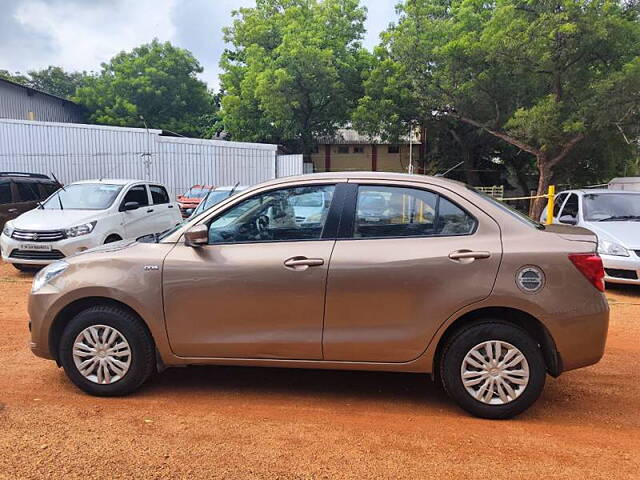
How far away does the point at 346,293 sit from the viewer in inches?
135

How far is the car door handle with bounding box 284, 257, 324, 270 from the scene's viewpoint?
3455 millimetres

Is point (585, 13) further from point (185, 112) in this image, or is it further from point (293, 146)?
point (185, 112)

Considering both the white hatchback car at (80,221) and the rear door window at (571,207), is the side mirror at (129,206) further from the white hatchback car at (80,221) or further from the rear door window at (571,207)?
the rear door window at (571,207)

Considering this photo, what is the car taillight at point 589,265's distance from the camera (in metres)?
3.31

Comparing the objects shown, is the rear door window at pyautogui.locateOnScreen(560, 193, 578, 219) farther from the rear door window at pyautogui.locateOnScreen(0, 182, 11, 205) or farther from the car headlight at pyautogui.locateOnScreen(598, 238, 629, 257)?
the rear door window at pyautogui.locateOnScreen(0, 182, 11, 205)

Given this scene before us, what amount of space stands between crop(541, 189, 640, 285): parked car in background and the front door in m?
5.75

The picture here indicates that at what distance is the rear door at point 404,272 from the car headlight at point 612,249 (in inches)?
199

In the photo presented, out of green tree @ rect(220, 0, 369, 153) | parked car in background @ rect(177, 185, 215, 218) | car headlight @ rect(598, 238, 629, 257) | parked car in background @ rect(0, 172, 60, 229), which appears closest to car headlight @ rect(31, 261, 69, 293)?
car headlight @ rect(598, 238, 629, 257)

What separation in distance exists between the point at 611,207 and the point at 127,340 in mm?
8339

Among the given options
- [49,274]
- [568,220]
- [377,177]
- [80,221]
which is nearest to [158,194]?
[80,221]

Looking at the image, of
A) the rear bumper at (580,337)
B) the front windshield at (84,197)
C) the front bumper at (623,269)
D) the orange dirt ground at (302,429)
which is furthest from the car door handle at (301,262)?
the front windshield at (84,197)

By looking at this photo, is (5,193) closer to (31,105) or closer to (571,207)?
(571,207)

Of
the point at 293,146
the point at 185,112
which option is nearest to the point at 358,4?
the point at 293,146

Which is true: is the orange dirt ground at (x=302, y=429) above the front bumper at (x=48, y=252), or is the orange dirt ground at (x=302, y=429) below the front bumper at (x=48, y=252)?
below
